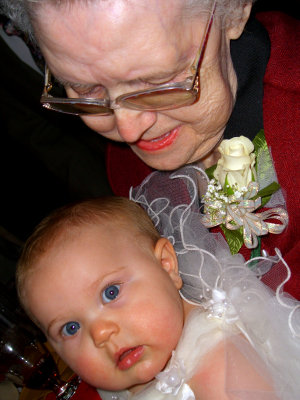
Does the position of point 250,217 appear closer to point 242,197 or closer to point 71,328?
point 242,197

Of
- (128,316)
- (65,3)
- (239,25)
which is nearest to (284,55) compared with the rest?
(239,25)

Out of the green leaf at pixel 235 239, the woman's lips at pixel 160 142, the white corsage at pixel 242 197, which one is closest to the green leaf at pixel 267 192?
the white corsage at pixel 242 197

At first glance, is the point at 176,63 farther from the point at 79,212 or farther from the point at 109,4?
the point at 79,212

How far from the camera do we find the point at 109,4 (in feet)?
3.60

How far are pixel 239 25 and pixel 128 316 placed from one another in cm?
100

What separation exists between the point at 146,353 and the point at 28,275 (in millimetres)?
504

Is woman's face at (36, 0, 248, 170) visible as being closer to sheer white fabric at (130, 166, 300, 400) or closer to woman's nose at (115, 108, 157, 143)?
woman's nose at (115, 108, 157, 143)

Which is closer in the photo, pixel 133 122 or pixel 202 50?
pixel 202 50

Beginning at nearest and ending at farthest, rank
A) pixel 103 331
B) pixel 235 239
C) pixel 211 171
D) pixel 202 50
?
pixel 202 50, pixel 103 331, pixel 235 239, pixel 211 171

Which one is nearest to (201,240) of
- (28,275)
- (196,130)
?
(196,130)

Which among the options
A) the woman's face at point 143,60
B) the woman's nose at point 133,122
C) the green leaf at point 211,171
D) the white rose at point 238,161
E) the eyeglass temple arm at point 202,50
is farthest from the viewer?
the green leaf at point 211,171

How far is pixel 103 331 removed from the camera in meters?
1.36

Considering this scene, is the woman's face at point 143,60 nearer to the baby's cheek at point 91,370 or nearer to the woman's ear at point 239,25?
the woman's ear at point 239,25

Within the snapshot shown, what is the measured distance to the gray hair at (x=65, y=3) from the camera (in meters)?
1.18
